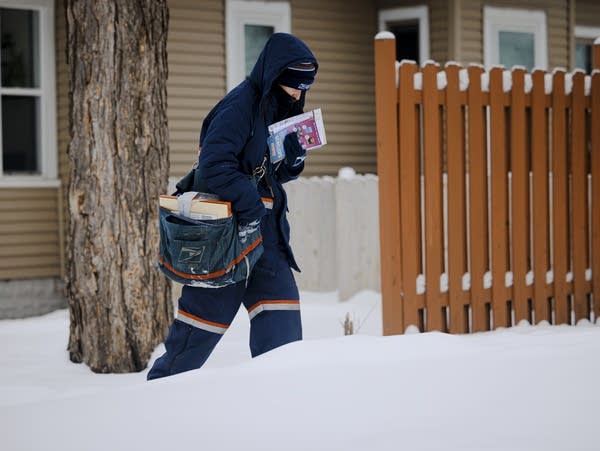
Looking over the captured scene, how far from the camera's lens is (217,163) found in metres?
3.57

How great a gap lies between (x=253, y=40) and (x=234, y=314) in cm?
773

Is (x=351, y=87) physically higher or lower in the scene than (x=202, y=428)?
higher

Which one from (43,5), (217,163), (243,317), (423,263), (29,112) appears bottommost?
(243,317)

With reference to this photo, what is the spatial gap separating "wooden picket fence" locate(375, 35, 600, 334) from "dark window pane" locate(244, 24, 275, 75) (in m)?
5.10

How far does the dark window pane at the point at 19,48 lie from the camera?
9.40 m

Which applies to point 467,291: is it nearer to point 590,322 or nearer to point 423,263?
point 423,263

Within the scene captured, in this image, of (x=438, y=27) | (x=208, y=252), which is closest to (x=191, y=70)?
(x=438, y=27)

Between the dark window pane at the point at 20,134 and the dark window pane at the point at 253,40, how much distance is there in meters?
2.78

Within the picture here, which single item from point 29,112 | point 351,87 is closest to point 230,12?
point 351,87

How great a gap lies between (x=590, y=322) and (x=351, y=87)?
561 centimetres

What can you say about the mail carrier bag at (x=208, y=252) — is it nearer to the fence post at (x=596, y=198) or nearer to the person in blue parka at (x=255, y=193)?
the person in blue parka at (x=255, y=193)

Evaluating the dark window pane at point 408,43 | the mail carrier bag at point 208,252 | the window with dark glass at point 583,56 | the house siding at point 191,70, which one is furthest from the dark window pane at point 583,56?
the mail carrier bag at point 208,252

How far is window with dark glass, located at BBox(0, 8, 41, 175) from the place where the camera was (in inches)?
369

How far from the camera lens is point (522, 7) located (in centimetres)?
1220
